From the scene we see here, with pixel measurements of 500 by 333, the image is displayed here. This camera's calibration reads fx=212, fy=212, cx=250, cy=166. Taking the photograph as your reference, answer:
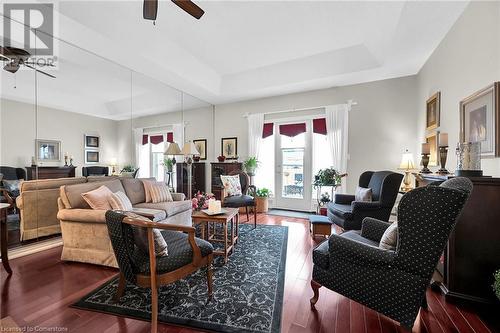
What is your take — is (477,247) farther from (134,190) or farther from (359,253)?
(134,190)

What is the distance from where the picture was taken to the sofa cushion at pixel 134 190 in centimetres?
353

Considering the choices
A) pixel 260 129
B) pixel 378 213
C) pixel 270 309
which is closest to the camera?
pixel 270 309

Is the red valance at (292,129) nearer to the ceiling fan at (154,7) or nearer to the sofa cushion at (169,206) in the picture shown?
the sofa cushion at (169,206)

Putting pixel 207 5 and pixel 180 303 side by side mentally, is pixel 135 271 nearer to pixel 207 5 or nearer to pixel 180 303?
pixel 180 303

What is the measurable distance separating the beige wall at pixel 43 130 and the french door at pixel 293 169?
145 inches

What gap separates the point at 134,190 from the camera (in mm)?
3613

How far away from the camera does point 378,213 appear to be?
299 centimetres

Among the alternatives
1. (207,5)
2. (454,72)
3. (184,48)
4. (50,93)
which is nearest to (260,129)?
(184,48)

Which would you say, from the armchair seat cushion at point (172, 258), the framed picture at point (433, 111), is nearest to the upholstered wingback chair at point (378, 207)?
the framed picture at point (433, 111)

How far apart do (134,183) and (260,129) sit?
10.2 ft

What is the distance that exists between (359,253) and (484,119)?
6.52 ft

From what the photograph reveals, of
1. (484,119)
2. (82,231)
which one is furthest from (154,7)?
(484,119)

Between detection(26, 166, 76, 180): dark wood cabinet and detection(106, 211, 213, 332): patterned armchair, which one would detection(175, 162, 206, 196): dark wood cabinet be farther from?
detection(106, 211, 213, 332): patterned armchair

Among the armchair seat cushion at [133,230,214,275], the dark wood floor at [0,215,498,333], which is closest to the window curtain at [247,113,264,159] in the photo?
the dark wood floor at [0,215,498,333]
